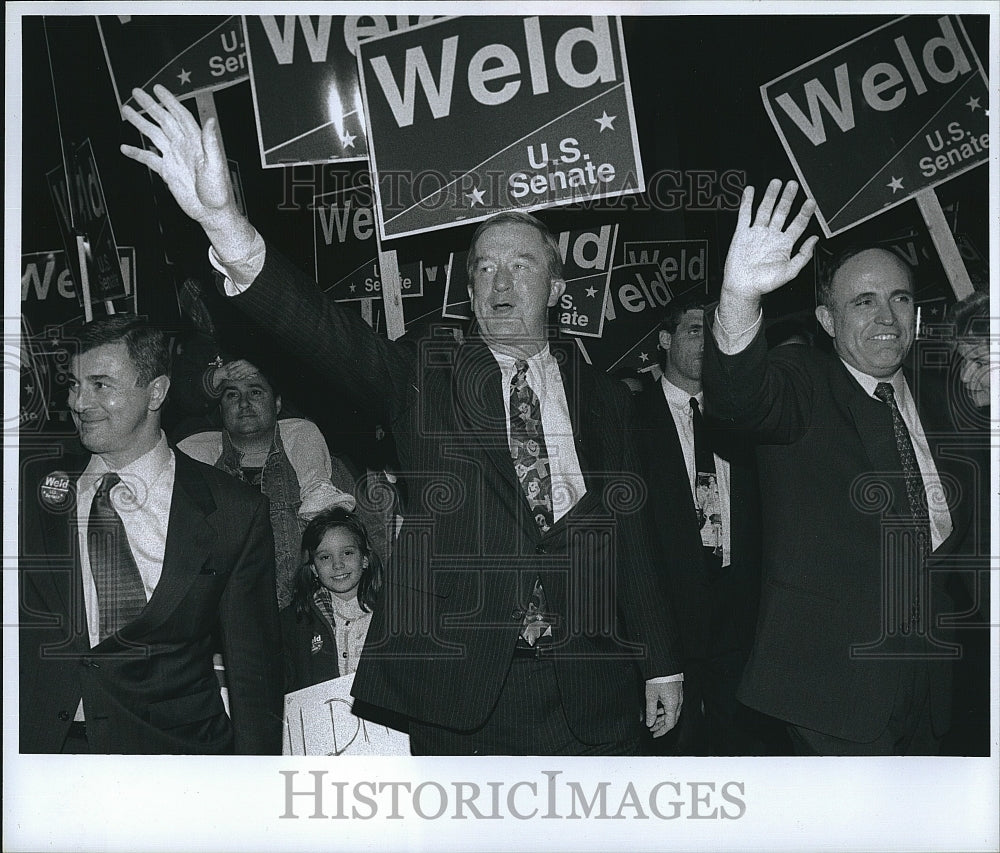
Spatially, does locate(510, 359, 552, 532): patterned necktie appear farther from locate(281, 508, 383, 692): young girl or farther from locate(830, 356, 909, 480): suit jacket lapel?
locate(830, 356, 909, 480): suit jacket lapel

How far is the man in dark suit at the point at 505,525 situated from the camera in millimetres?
3402

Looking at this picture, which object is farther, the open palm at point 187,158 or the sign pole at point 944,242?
the sign pole at point 944,242

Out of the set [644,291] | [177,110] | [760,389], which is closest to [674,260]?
[644,291]

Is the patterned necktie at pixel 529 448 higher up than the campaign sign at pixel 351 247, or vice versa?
the campaign sign at pixel 351 247

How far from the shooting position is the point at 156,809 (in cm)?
349

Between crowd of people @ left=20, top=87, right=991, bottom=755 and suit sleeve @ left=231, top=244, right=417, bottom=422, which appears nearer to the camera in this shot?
suit sleeve @ left=231, top=244, right=417, bottom=422

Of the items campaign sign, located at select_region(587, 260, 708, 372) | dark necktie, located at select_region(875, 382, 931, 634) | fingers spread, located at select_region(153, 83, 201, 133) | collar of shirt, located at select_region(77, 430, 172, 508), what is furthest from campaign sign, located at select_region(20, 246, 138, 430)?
dark necktie, located at select_region(875, 382, 931, 634)

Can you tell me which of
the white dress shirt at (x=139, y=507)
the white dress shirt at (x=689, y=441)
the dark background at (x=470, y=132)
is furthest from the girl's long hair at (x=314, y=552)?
the white dress shirt at (x=689, y=441)

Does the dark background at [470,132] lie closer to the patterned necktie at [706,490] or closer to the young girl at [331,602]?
the young girl at [331,602]

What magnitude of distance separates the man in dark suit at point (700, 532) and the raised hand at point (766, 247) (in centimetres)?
16

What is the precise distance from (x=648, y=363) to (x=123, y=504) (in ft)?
5.36

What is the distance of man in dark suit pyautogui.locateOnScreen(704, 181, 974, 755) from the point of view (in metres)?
3.45

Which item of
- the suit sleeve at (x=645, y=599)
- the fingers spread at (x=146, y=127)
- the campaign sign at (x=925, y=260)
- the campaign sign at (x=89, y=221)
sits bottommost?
the suit sleeve at (x=645, y=599)

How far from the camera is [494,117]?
11.5 ft
